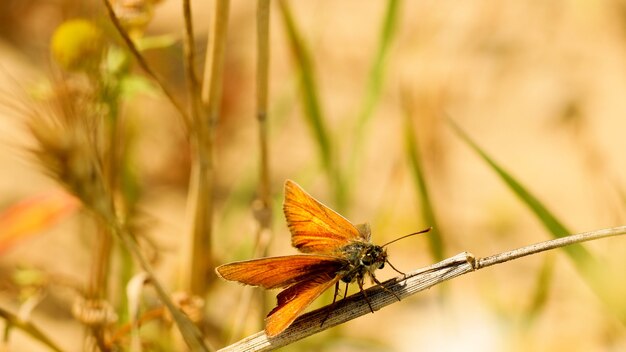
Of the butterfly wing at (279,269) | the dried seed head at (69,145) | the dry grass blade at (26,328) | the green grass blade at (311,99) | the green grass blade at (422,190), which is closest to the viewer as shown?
the dried seed head at (69,145)

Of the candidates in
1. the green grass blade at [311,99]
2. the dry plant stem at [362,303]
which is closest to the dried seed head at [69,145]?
the dry plant stem at [362,303]

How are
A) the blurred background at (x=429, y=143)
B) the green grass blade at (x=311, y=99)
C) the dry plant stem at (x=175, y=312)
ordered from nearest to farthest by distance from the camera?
the dry plant stem at (x=175, y=312)
the green grass blade at (x=311, y=99)
the blurred background at (x=429, y=143)

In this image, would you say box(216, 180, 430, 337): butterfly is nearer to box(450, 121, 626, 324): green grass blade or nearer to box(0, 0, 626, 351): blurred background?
box(450, 121, 626, 324): green grass blade

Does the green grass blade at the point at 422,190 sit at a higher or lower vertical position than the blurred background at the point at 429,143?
lower

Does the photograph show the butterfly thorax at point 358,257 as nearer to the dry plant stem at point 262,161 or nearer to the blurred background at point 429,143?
the dry plant stem at point 262,161

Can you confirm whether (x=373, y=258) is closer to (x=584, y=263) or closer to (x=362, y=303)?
(x=362, y=303)

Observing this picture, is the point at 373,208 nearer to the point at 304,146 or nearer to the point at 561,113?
the point at 304,146

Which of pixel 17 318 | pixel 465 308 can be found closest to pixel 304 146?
pixel 465 308
